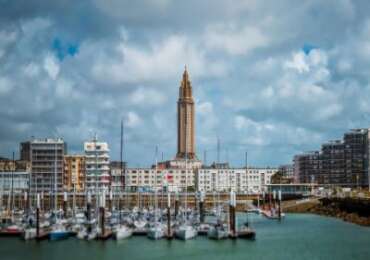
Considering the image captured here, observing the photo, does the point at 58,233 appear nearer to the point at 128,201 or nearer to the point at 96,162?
the point at 128,201

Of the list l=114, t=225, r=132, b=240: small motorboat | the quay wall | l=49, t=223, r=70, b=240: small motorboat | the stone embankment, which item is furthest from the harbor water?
the quay wall

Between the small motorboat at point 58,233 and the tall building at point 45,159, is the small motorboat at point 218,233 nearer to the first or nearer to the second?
the small motorboat at point 58,233

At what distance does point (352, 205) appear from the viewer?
125250mm

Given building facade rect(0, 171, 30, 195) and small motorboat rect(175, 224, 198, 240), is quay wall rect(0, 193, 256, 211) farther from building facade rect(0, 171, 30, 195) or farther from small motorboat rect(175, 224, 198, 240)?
small motorboat rect(175, 224, 198, 240)

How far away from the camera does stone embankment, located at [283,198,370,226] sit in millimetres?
113850

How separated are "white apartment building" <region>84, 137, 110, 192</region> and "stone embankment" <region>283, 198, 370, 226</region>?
46680mm

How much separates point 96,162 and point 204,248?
104 meters

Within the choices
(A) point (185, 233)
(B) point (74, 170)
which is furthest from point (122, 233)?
(B) point (74, 170)

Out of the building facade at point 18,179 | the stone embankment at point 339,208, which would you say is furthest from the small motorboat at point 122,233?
the building facade at point 18,179

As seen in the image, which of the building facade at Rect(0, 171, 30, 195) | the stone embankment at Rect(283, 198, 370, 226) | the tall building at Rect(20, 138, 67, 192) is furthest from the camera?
the tall building at Rect(20, 138, 67, 192)

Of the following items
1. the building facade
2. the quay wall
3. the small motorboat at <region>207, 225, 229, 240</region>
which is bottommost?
the small motorboat at <region>207, 225, 229, 240</region>

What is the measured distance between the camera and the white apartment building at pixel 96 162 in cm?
17700

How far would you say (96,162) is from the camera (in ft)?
582

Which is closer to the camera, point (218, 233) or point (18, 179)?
point (218, 233)
